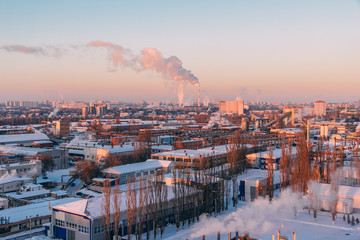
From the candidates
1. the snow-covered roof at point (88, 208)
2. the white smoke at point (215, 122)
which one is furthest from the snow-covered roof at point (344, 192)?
the white smoke at point (215, 122)

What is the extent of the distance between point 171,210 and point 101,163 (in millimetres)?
5436

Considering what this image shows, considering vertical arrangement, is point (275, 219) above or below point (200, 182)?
below

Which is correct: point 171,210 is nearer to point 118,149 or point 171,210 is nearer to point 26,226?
point 26,226

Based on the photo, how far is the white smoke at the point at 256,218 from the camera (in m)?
5.47

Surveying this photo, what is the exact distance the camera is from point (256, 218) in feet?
19.6

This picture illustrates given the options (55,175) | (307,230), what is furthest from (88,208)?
(55,175)

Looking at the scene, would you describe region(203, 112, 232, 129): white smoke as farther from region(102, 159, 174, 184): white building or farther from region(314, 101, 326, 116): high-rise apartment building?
region(314, 101, 326, 116): high-rise apartment building

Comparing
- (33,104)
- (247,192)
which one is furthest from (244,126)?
(33,104)

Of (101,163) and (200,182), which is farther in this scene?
(101,163)

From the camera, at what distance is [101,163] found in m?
11.1

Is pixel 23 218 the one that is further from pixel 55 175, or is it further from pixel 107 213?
pixel 55 175

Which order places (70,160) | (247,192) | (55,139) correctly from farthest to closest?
(55,139)
(70,160)
(247,192)

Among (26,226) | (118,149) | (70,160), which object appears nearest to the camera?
(26,226)

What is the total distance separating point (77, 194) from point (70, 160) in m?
5.12
